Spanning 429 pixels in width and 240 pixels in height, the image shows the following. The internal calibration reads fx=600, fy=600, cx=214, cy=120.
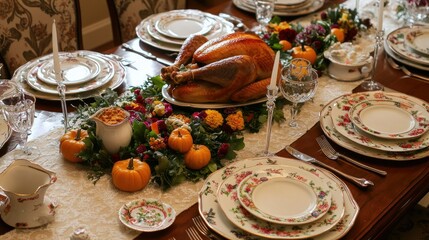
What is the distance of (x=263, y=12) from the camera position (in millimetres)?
2068

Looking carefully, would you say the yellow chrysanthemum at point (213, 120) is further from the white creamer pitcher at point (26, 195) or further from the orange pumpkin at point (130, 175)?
the white creamer pitcher at point (26, 195)

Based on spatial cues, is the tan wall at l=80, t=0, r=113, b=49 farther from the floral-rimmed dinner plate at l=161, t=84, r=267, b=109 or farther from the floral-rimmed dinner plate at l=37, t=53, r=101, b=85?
the floral-rimmed dinner plate at l=161, t=84, r=267, b=109

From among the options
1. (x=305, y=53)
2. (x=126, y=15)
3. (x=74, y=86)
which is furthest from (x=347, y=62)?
(x=126, y=15)

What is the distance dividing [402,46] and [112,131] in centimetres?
110

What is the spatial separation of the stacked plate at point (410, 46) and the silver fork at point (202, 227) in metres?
1.01

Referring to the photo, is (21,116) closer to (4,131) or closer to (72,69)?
(4,131)

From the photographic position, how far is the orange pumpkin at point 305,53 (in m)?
1.88

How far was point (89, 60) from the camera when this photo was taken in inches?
73.2

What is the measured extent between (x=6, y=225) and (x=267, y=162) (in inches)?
23.2

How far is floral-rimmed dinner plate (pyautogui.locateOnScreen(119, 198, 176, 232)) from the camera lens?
1215 mm

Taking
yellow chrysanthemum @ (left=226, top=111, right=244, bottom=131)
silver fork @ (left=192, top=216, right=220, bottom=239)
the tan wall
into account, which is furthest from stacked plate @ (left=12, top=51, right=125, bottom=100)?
the tan wall

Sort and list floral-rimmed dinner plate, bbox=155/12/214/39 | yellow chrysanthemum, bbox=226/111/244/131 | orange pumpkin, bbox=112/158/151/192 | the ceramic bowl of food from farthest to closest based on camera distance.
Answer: floral-rimmed dinner plate, bbox=155/12/214/39 → the ceramic bowl of food → yellow chrysanthemum, bbox=226/111/244/131 → orange pumpkin, bbox=112/158/151/192

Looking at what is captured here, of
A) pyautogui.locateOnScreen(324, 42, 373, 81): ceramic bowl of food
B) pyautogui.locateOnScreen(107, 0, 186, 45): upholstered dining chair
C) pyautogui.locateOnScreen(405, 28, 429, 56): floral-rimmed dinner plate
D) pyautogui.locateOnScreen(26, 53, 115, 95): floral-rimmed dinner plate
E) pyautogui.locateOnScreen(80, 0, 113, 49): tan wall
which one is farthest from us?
pyautogui.locateOnScreen(80, 0, 113, 49): tan wall

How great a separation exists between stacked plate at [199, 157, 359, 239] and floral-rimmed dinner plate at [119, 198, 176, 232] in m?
0.07
